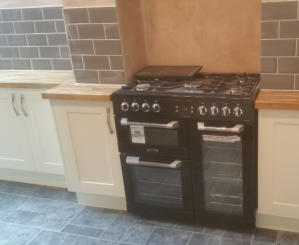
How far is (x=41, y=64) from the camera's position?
320 centimetres

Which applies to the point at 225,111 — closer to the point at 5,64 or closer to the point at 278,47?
the point at 278,47

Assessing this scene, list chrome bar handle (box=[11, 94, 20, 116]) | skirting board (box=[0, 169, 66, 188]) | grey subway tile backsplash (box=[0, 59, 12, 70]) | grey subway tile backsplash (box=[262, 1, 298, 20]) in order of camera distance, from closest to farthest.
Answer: grey subway tile backsplash (box=[262, 1, 298, 20]), chrome bar handle (box=[11, 94, 20, 116]), skirting board (box=[0, 169, 66, 188]), grey subway tile backsplash (box=[0, 59, 12, 70])

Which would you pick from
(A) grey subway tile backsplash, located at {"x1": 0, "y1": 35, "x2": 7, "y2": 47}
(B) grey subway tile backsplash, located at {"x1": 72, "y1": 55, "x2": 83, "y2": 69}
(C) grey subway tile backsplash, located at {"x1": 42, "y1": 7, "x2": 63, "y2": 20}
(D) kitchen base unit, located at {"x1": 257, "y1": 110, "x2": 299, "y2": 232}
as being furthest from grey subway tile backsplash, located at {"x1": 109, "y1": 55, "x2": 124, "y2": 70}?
(A) grey subway tile backsplash, located at {"x1": 0, "y1": 35, "x2": 7, "y2": 47}

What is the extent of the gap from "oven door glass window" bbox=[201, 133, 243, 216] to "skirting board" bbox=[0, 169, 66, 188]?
1.26 meters

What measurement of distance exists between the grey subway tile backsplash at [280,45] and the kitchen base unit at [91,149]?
3.19 feet

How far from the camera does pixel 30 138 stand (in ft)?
9.83

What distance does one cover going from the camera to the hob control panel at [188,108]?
2.15m

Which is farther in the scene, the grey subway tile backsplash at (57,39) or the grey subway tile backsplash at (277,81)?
the grey subway tile backsplash at (57,39)

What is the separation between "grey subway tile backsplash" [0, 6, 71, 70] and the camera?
3049mm

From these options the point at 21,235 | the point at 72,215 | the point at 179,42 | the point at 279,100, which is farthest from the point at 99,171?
the point at 279,100

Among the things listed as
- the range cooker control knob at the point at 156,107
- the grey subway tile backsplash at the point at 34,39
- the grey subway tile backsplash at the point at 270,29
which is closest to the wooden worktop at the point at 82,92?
the range cooker control knob at the point at 156,107

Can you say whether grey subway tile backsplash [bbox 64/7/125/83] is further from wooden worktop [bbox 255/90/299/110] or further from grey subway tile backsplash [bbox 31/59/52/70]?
wooden worktop [bbox 255/90/299/110]

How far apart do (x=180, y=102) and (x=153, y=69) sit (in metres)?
0.60

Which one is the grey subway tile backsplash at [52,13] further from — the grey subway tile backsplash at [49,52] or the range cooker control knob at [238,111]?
the range cooker control knob at [238,111]
